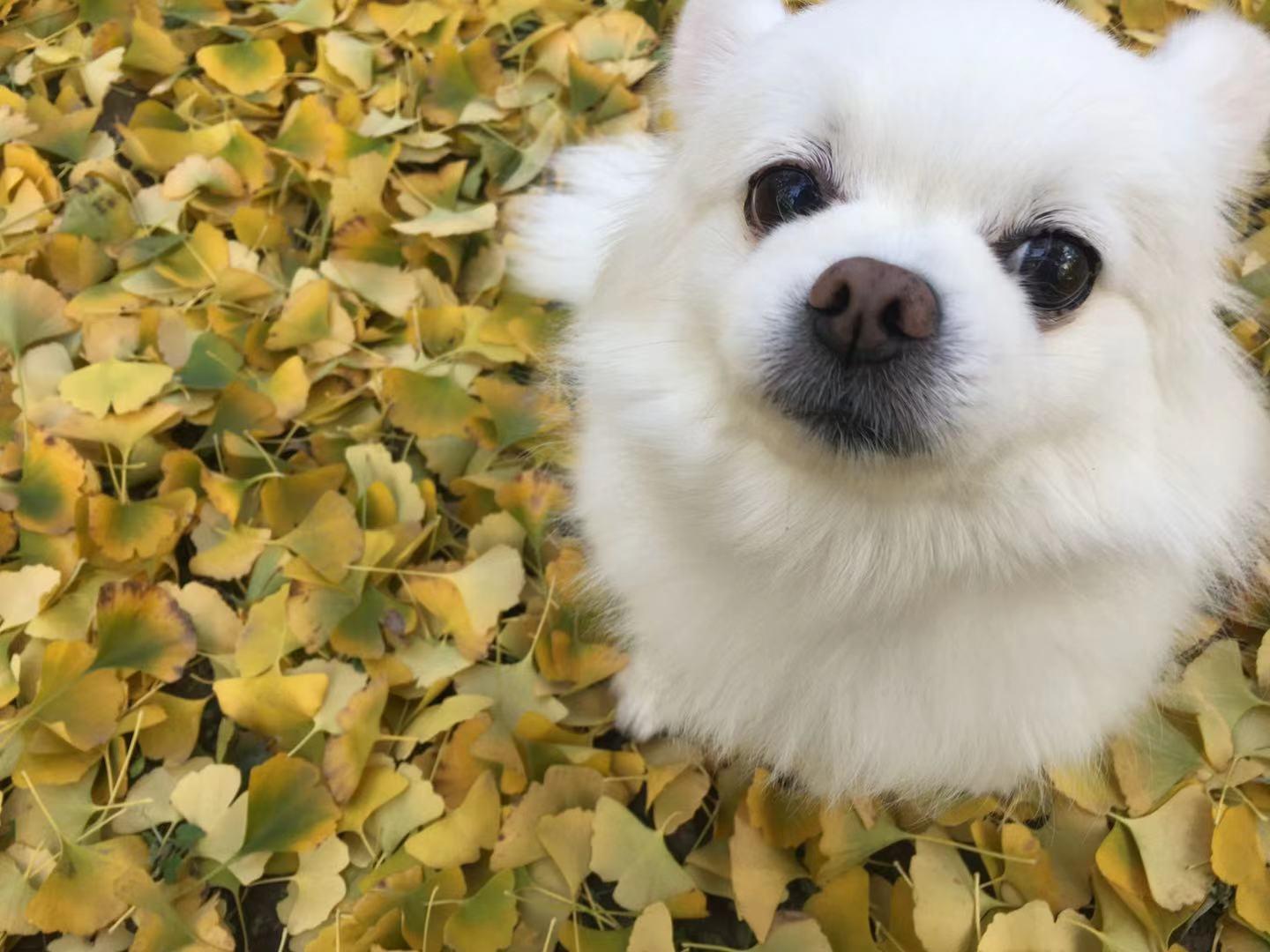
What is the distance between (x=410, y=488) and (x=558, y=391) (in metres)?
0.35

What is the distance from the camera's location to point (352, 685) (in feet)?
5.20

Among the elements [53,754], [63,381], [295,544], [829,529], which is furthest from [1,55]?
[829,529]

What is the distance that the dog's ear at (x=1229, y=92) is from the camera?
1.13m

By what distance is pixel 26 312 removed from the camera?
1.84m

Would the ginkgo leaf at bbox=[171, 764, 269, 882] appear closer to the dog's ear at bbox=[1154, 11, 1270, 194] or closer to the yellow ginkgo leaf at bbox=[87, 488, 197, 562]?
the yellow ginkgo leaf at bbox=[87, 488, 197, 562]

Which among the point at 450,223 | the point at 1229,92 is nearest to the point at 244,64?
the point at 450,223

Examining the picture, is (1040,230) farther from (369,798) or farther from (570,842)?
(369,798)

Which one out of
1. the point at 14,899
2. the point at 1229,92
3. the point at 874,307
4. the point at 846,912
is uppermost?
the point at 1229,92

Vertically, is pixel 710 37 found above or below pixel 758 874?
above

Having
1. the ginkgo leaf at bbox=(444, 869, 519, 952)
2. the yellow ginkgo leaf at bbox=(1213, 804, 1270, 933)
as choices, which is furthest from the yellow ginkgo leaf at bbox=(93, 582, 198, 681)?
the yellow ginkgo leaf at bbox=(1213, 804, 1270, 933)

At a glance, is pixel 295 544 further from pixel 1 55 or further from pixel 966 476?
pixel 1 55

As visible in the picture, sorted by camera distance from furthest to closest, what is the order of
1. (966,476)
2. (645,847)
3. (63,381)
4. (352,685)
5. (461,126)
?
(461,126)
(63,381)
(352,685)
(645,847)
(966,476)

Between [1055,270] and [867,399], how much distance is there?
0.26 m

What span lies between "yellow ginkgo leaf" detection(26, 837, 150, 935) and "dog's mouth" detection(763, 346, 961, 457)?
1.23 m
